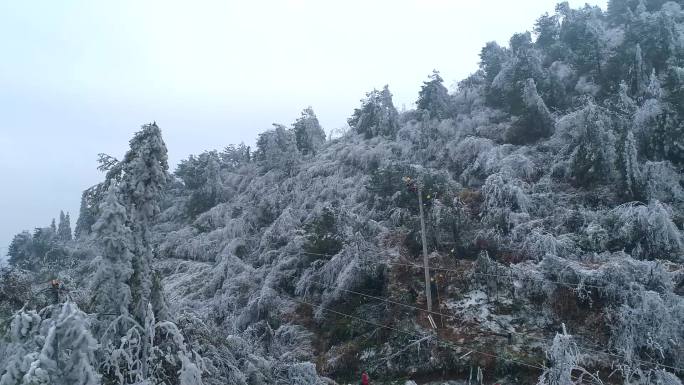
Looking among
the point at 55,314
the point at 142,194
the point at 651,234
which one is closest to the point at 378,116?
the point at 651,234

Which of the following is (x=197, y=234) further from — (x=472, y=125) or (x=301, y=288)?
(x=472, y=125)

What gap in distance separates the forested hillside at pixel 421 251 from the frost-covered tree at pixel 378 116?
0.66 feet

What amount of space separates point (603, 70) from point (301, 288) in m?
22.7

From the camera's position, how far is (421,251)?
63.2 ft

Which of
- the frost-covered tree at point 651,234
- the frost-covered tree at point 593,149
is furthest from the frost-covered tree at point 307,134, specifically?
the frost-covered tree at point 651,234

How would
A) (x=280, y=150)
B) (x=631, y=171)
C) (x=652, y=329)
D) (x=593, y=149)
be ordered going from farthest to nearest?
(x=280, y=150), (x=593, y=149), (x=631, y=171), (x=652, y=329)

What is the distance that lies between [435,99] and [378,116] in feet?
14.0

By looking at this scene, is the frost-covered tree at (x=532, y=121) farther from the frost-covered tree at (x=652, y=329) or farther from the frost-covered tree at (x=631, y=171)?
the frost-covered tree at (x=652, y=329)

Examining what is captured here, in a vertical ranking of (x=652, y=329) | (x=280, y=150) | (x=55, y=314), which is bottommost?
(x=652, y=329)

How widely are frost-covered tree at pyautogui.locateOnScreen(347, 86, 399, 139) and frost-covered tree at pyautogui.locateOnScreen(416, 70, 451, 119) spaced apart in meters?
→ 2.33

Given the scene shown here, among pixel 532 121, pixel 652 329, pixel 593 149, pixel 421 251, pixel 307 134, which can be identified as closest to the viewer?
pixel 652 329

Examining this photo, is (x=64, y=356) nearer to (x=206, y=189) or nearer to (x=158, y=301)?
(x=158, y=301)

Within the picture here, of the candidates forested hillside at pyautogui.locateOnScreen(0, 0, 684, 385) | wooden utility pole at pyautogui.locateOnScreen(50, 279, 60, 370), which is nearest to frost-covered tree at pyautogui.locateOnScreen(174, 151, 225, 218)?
forested hillside at pyautogui.locateOnScreen(0, 0, 684, 385)

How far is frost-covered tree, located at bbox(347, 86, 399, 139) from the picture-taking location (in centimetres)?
3200
